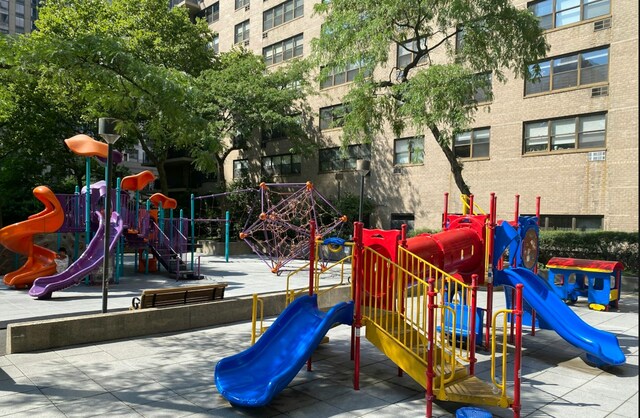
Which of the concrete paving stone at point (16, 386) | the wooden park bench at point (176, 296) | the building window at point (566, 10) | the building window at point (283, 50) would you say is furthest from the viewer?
the building window at point (283, 50)

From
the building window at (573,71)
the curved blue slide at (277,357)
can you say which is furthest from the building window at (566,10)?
the curved blue slide at (277,357)

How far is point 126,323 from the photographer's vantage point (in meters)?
9.32

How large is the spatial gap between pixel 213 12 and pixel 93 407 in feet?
139

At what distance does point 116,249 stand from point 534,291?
44.6 ft

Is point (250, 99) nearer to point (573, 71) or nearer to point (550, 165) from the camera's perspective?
point (550, 165)

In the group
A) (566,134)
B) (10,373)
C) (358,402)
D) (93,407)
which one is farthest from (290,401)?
(566,134)

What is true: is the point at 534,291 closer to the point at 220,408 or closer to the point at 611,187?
the point at 220,408

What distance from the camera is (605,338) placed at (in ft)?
27.0

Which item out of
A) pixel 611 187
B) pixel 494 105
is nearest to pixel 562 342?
pixel 611 187

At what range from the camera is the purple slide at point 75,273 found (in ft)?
43.7

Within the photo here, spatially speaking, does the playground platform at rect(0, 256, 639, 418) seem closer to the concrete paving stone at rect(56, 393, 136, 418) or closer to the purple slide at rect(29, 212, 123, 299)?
the concrete paving stone at rect(56, 393, 136, 418)

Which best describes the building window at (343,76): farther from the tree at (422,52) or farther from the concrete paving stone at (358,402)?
the concrete paving stone at (358,402)

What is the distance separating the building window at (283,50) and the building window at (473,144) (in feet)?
47.6

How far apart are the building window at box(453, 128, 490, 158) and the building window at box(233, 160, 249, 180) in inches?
698
